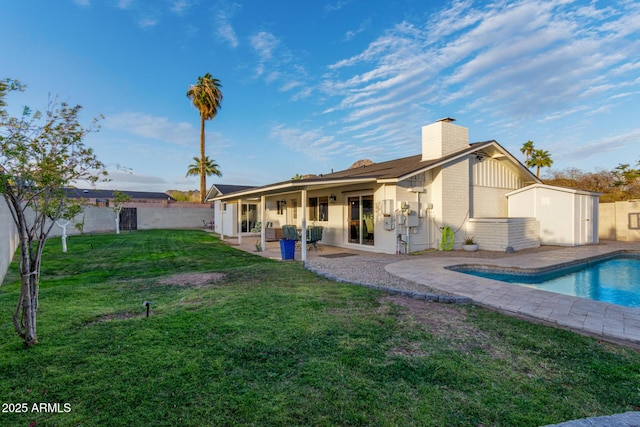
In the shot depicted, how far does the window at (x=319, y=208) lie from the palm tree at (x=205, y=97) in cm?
1845

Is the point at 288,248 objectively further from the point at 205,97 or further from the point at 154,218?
the point at 205,97

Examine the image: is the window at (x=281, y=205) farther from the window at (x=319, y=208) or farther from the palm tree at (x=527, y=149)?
the palm tree at (x=527, y=149)

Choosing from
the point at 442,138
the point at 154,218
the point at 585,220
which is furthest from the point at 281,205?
the point at 154,218

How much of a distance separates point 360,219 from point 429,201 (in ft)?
8.99

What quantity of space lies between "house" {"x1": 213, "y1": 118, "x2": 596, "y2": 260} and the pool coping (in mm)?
2391

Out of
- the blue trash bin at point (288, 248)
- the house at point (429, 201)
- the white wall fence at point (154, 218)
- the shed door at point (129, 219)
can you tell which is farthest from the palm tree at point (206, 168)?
the blue trash bin at point (288, 248)

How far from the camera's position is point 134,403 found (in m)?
2.26

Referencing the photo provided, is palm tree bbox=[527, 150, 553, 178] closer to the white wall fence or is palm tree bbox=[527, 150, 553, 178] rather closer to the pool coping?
the pool coping

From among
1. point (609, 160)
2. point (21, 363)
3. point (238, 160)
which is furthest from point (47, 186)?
point (609, 160)

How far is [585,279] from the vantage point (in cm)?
821

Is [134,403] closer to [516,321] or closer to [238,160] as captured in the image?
[516,321]

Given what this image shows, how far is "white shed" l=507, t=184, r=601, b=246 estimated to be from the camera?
12.5 m

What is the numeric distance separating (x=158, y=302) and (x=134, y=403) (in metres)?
3.11

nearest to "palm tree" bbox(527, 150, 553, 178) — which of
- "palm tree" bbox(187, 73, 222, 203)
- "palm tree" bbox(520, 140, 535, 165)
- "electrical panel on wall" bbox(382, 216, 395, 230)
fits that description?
"palm tree" bbox(520, 140, 535, 165)
